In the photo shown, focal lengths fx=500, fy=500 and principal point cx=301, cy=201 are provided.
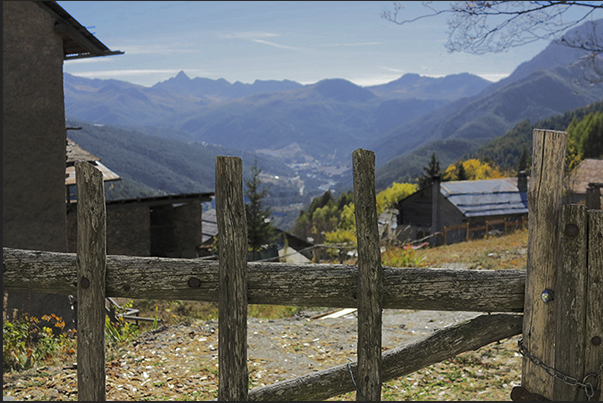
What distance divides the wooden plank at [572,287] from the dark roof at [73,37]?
11.5 meters

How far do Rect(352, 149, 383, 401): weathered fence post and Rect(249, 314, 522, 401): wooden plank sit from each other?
298 mm

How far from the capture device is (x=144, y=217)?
82.1 feet

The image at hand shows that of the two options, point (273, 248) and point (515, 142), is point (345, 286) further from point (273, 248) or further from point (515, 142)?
point (515, 142)

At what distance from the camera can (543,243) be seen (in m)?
3.32

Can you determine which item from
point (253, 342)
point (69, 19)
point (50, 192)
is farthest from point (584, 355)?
point (69, 19)

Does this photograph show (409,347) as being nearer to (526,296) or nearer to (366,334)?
(366,334)

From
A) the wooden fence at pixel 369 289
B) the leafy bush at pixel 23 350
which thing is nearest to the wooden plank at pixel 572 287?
the wooden fence at pixel 369 289

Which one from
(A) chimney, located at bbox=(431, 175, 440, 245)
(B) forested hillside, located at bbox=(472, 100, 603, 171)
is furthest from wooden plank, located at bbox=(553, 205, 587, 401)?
(B) forested hillside, located at bbox=(472, 100, 603, 171)

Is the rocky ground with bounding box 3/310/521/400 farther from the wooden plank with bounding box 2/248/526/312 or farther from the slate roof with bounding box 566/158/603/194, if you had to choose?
the slate roof with bounding box 566/158/603/194

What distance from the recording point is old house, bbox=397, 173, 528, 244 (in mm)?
37281

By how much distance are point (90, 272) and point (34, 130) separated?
29.3ft

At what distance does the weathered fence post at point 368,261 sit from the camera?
3.25m

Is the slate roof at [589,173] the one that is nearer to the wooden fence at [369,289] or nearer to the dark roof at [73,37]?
the dark roof at [73,37]

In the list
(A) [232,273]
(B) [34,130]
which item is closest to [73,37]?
(B) [34,130]
